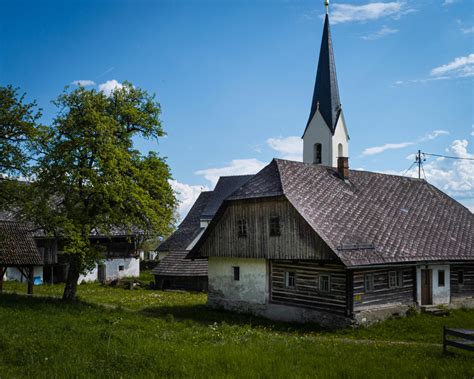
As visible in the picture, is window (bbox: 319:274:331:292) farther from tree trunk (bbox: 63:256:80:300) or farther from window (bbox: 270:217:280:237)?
tree trunk (bbox: 63:256:80:300)

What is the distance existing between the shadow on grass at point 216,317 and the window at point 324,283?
1.48m

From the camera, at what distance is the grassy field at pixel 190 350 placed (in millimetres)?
11008

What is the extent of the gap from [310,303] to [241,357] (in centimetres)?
1008

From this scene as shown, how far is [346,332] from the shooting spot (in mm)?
19266

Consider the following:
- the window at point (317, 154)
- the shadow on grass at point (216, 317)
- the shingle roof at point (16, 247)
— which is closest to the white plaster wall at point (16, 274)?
the shingle roof at point (16, 247)

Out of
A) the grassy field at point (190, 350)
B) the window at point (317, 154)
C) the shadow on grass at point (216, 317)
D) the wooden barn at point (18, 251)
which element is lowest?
the shadow on grass at point (216, 317)

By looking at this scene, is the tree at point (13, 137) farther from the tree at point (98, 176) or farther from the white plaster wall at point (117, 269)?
the white plaster wall at point (117, 269)

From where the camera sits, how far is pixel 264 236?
75.7 feet

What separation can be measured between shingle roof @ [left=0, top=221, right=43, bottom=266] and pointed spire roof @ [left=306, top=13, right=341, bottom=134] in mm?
20472

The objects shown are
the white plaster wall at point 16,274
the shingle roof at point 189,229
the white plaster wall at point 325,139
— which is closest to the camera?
the white plaster wall at point 325,139

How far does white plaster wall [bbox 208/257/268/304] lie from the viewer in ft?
77.4

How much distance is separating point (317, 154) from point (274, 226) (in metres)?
→ 14.8

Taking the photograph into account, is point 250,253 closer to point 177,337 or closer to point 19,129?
point 177,337

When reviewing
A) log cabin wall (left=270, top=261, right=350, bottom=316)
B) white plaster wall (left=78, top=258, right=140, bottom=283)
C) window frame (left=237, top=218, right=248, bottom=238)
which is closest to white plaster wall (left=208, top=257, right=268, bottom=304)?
A: log cabin wall (left=270, top=261, right=350, bottom=316)
